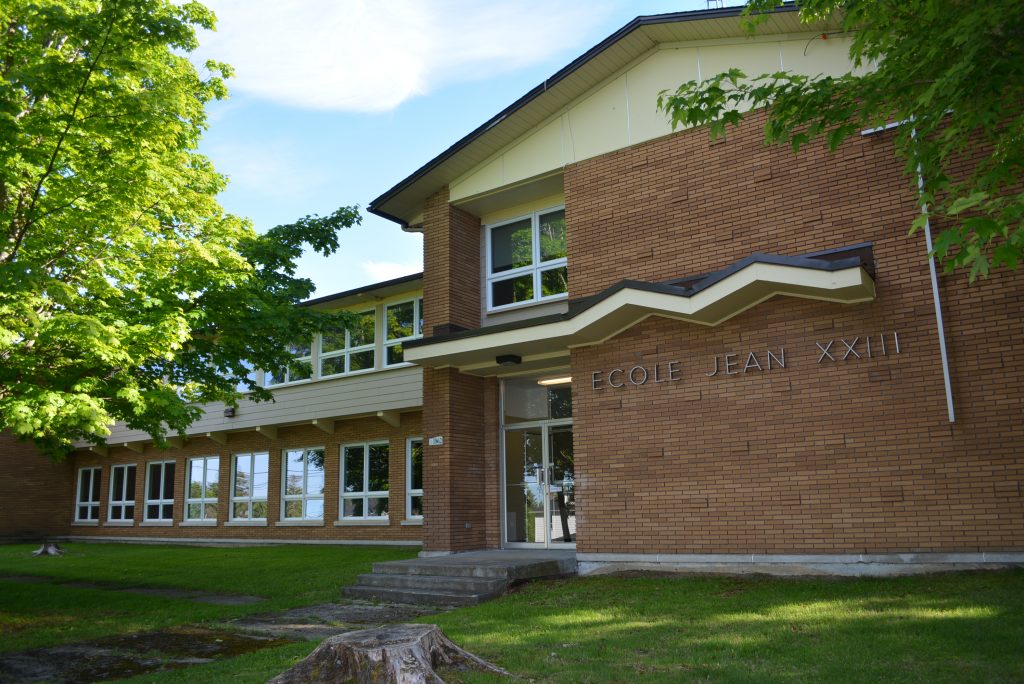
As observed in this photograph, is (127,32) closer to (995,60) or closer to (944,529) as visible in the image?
(995,60)

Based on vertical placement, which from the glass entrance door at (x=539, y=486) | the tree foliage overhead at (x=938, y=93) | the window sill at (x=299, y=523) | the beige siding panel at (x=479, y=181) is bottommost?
the window sill at (x=299, y=523)

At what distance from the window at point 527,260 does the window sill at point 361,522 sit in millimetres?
7176

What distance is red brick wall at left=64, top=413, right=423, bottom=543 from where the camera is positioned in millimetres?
19031

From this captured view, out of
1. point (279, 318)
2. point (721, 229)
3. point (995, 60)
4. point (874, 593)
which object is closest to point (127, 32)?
point (279, 318)

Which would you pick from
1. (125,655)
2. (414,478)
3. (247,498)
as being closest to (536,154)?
(414,478)

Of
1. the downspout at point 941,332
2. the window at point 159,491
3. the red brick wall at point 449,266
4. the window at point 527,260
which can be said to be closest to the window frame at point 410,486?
the red brick wall at point 449,266

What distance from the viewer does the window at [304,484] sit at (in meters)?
20.8

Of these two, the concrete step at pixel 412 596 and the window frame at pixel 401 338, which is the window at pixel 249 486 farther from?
the concrete step at pixel 412 596

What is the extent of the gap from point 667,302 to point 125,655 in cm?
748

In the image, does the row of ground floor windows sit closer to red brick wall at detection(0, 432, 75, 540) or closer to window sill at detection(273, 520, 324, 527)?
window sill at detection(273, 520, 324, 527)

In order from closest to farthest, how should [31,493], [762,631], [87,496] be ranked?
[762,631] → [31,493] → [87,496]

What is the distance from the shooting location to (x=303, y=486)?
69.6ft

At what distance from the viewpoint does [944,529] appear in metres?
8.98

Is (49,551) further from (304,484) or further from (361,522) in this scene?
(361,522)
